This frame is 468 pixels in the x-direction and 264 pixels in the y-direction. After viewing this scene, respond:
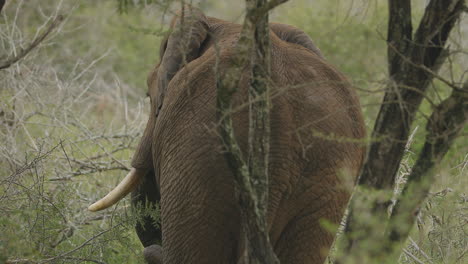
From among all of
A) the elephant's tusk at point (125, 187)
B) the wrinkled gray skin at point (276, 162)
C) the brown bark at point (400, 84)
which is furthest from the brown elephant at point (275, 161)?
the elephant's tusk at point (125, 187)

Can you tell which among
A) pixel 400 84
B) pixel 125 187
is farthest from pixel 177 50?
pixel 400 84

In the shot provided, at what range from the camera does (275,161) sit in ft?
8.96

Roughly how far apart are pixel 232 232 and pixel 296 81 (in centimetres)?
60

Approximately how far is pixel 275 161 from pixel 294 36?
0.83 metres

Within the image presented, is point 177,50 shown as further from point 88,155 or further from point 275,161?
point 88,155

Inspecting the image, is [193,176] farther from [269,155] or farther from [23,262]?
[23,262]

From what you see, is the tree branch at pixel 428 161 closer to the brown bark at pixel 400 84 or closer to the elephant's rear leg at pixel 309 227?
the brown bark at pixel 400 84

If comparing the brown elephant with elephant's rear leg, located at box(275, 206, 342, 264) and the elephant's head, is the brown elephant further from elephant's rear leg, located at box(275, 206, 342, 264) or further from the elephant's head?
the elephant's head

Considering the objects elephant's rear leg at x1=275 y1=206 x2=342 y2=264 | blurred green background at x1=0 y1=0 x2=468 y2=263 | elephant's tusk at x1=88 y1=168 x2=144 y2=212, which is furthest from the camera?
elephant's tusk at x1=88 y1=168 x2=144 y2=212

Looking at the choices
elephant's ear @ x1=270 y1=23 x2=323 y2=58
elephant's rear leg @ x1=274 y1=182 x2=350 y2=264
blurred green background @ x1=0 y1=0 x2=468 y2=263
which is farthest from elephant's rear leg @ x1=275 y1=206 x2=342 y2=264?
elephant's ear @ x1=270 y1=23 x2=323 y2=58

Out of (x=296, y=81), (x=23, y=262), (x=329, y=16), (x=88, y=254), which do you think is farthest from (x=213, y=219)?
(x=329, y=16)

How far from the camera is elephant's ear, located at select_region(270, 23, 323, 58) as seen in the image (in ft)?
10.9

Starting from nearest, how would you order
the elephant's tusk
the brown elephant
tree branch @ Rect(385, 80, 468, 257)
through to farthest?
tree branch @ Rect(385, 80, 468, 257)
the brown elephant
the elephant's tusk

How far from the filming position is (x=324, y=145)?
2.79 metres
